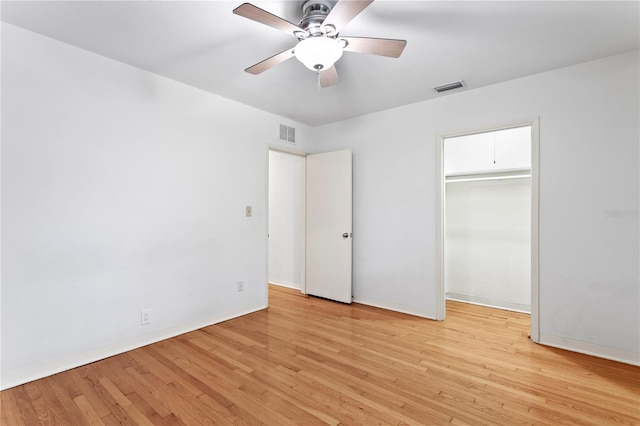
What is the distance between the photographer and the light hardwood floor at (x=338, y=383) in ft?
6.02

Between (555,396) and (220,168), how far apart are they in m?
3.53

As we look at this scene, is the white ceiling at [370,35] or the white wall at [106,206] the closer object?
the white ceiling at [370,35]

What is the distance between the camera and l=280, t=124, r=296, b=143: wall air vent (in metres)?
4.20

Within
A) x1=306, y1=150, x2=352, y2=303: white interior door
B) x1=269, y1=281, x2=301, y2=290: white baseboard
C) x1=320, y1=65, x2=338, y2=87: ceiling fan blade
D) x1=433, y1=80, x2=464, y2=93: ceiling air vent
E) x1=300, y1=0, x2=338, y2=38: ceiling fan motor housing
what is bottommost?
x1=269, y1=281, x2=301, y2=290: white baseboard

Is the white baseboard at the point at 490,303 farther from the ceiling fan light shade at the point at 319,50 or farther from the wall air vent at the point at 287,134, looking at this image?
the ceiling fan light shade at the point at 319,50

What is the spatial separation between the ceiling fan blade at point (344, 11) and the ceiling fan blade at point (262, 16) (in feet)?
0.71

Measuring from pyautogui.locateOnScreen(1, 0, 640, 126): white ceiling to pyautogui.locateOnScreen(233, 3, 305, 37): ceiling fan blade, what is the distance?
235 mm

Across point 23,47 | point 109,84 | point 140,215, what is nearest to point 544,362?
point 140,215

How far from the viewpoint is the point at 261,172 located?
3.87m

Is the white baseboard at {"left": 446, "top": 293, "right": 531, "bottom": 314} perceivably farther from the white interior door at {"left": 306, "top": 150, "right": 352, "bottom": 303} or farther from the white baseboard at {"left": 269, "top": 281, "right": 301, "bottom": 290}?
the white baseboard at {"left": 269, "top": 281, "right": 301, "bottom": 290}

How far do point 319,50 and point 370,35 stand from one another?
0.67 metres

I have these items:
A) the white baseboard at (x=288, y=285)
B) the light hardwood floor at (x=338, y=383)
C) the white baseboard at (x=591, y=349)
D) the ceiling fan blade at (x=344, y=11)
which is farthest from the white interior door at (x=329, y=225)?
the ceiling fan blade at (x=344, y=11)

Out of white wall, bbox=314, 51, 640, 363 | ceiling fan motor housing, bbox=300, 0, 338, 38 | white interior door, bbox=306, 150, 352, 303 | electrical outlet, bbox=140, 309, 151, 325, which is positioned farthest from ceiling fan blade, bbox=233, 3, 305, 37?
electrical outlet, bbox=140, 309, 151, 325

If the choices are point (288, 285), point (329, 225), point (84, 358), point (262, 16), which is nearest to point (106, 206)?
point (84, 358)
